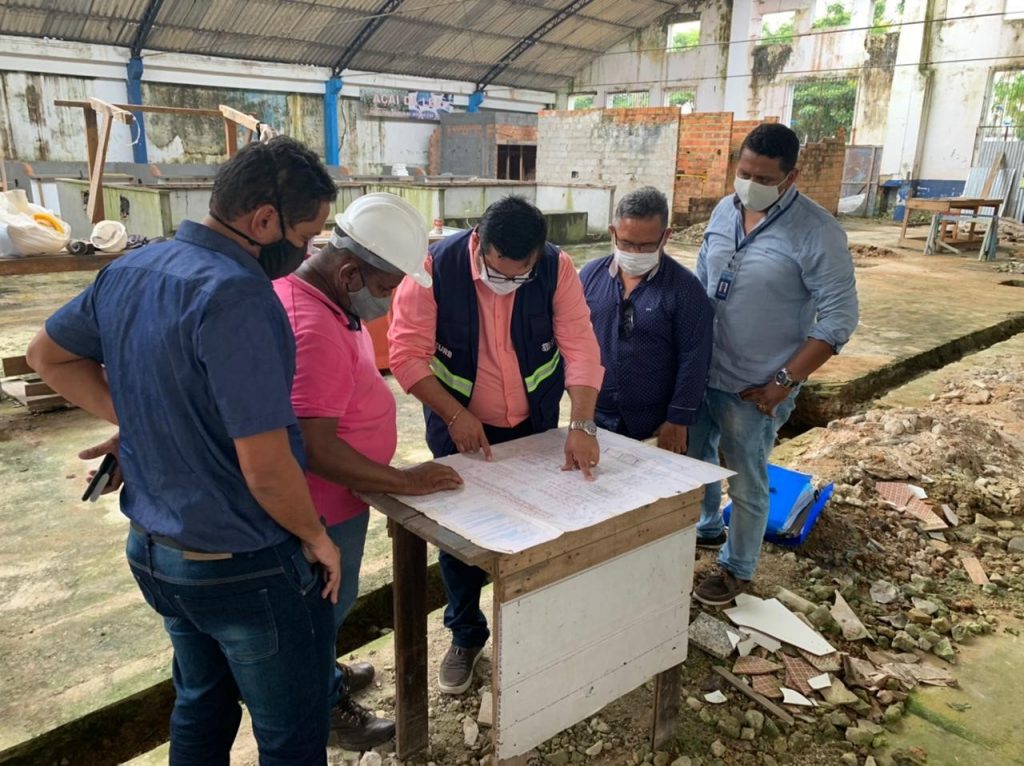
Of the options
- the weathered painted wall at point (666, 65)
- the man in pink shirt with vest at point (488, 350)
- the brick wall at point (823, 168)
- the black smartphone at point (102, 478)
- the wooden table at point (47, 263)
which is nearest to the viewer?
the black smartphone at point (102, 478)

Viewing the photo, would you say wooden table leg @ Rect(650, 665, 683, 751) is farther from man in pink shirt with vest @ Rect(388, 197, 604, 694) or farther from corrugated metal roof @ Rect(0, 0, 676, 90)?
corrugated metal roof @ Rect(0, 0, 676, 90)

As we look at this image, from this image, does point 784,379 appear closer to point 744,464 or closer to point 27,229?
point 744,464

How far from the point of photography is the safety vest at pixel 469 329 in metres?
2.20

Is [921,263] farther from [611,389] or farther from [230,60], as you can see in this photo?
[230,60]

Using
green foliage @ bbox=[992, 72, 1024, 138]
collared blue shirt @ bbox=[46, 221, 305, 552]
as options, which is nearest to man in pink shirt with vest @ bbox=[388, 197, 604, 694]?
collared blue shirt @ bbox=[46, 221, 305, 552]

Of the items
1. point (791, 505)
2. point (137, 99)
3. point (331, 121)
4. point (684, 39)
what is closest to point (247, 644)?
point (791, 505)

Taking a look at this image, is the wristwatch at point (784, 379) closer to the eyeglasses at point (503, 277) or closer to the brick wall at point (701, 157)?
the eyeglasses at point (503, 277)

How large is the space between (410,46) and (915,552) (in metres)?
20.3

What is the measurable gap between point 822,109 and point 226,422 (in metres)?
27.1

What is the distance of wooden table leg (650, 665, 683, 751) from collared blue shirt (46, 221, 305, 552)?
4.02 ft

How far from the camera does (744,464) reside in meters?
2.74

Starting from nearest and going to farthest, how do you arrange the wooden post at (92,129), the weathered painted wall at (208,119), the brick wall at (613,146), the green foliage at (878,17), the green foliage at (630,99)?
the wooden post at (92,129) < the brick wall at (613,146) < the weathered painted wall at (208,119) < the green foliage at (878,17) < the green foliage at (630,99)

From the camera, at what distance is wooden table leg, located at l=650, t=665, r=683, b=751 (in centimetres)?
212

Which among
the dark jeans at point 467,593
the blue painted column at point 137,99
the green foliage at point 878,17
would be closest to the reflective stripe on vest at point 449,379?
the dark jeans at point 467,593
